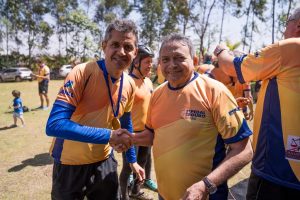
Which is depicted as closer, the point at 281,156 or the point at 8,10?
the point at 281,156

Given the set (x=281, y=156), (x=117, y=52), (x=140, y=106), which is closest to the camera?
(x=281, y=156)

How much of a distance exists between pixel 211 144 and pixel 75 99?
3.84ft

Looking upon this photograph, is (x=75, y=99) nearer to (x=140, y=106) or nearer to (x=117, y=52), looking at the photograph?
(x=117, y=52)

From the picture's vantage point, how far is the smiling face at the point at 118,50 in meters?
2.80

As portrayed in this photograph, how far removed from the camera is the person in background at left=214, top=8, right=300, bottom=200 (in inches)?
94.7

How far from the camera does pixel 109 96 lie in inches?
114

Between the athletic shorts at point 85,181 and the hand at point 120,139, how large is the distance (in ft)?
1.53

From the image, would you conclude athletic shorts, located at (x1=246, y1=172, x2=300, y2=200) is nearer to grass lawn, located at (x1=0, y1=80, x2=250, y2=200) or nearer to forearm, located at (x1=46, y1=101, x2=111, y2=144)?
forearm, located at (x1=46, y1=101, x2=111, y2=144)

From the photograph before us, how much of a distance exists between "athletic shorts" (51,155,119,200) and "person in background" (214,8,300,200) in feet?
4.44

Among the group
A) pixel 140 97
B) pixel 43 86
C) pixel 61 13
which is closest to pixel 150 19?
pixel 61 13

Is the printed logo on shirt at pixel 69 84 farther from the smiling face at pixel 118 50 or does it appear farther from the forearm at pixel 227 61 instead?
the forearm at pixel 227 61

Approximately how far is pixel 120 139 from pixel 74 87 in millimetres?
582

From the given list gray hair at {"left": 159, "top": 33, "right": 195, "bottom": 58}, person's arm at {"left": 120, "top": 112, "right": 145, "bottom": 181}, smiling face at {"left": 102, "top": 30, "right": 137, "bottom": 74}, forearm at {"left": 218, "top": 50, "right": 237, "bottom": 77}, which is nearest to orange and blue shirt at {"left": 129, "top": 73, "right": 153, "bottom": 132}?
person's arm at {"left": 120, "top": 112, "right": 145, "bottom": 181}

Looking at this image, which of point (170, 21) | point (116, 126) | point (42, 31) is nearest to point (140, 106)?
point (116, 126)
